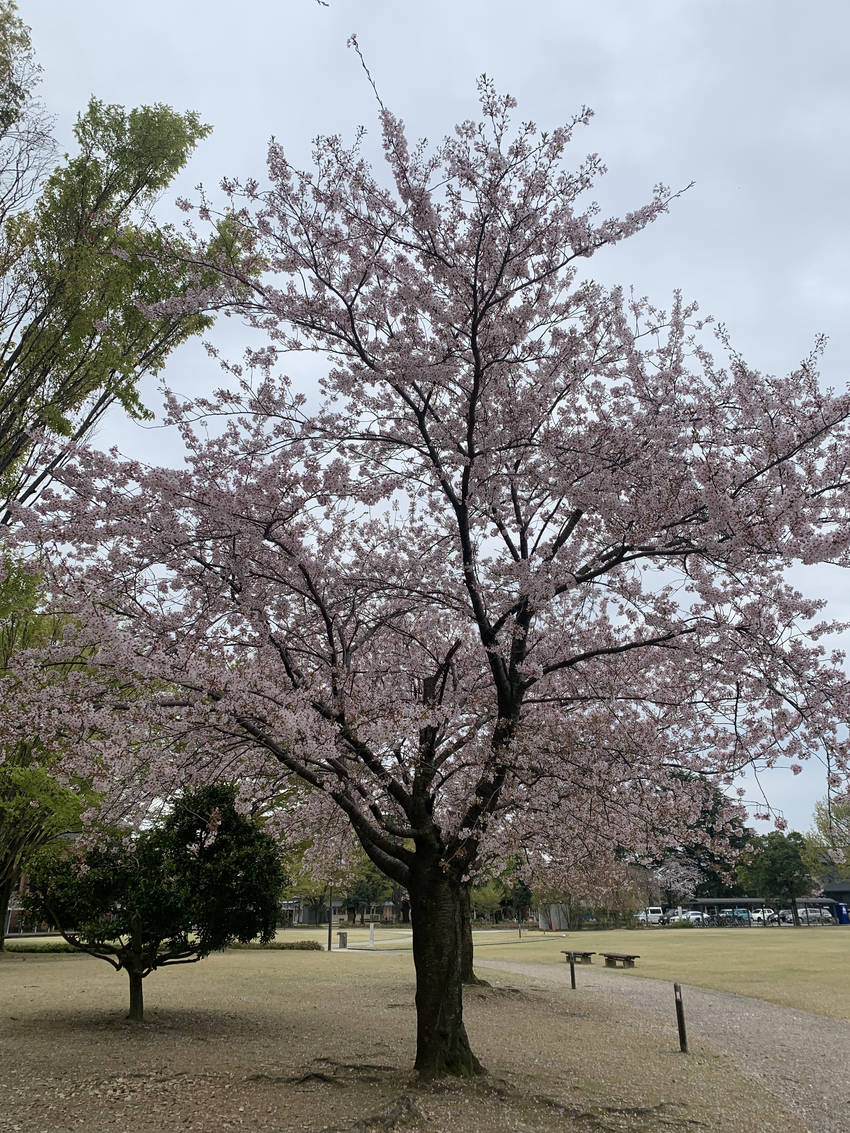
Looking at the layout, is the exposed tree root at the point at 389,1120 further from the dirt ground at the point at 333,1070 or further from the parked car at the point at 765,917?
the parked car at the point at 765,917

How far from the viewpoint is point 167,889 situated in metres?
11.0

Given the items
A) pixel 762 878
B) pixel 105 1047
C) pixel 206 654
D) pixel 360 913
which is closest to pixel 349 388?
pixel 206 654

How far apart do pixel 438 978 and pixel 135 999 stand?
6793 mm

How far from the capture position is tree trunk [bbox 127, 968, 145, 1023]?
1167 centimetres

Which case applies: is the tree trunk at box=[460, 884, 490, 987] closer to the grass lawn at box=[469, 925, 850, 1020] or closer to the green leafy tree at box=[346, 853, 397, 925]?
the grass lawn at box=[469, 925, 850, 1020]

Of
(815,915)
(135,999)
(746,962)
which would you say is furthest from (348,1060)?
(815,915)

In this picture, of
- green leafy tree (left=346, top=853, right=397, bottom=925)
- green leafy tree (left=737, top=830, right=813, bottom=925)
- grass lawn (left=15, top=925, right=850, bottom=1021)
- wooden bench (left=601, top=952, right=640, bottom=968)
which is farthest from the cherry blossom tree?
green leafy tree (left=737, top=830, right=813, bottom=925)

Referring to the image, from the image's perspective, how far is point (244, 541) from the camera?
7.04 m

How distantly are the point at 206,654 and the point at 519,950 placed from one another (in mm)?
29979

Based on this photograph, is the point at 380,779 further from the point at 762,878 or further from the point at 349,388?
the point at 762,878

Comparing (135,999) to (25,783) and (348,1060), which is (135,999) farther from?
(348,1060)

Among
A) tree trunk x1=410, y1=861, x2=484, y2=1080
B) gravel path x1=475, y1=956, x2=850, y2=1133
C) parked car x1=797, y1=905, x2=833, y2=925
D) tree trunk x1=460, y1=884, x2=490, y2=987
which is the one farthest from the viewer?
parked car x1=797, y1=905, x2=833, y2=925

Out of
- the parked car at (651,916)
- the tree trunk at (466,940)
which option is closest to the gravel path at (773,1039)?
the tree trunk at (466,940)

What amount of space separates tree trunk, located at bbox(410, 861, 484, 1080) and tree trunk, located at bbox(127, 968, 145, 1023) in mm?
5994
